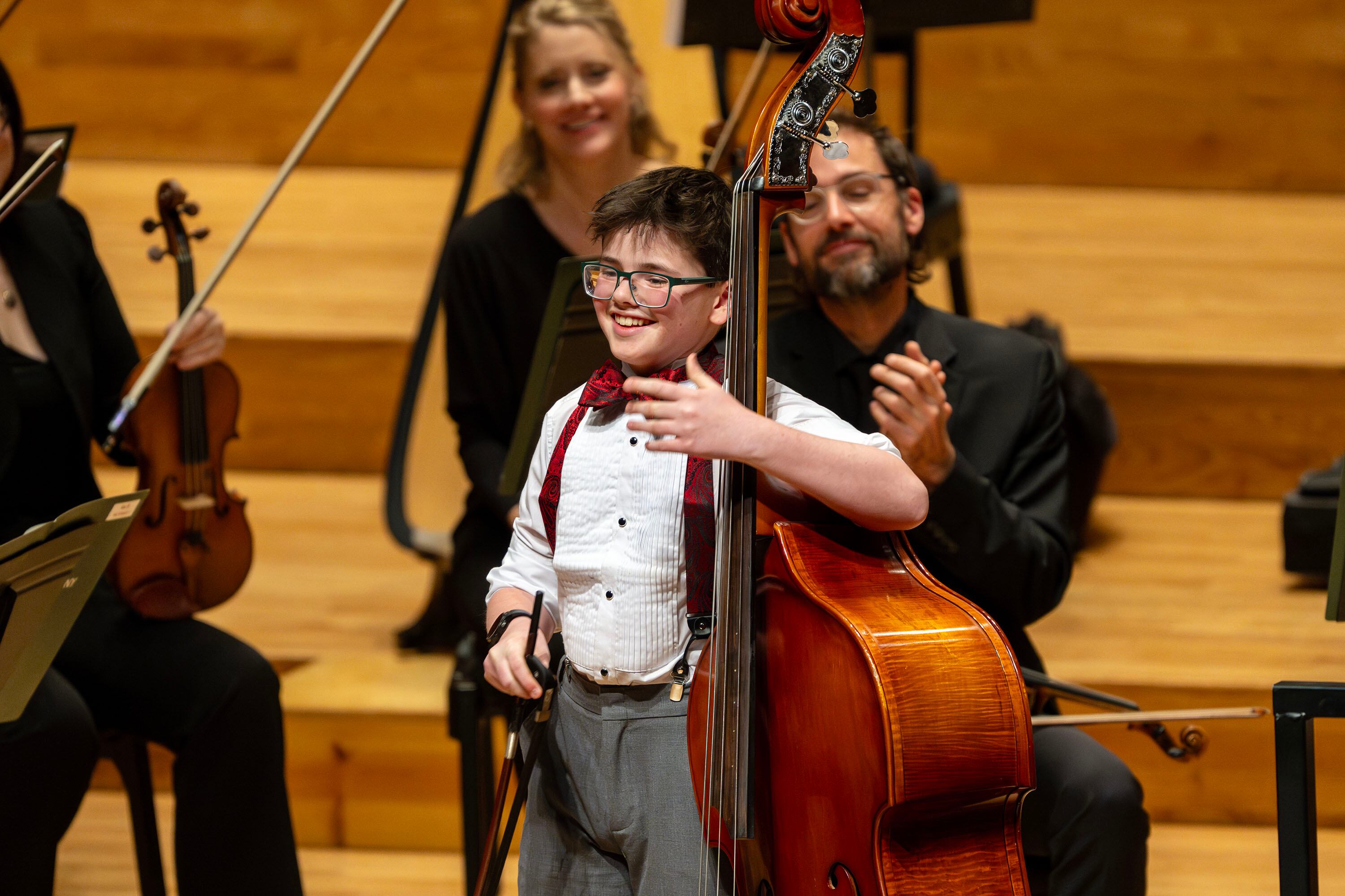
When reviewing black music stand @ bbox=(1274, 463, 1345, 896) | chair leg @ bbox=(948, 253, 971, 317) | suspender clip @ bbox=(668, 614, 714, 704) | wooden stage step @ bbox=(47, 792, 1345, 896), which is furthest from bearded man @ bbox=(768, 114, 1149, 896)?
chair leg @ bbox=(948, 253, 971, 317)

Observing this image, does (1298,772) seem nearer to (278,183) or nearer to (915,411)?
(915,411)

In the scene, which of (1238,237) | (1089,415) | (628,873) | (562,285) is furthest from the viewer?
(1238,237)

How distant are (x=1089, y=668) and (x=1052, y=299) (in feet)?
4.43

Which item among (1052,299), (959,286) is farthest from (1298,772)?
(1052,299)

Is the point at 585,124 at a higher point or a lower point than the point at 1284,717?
higher

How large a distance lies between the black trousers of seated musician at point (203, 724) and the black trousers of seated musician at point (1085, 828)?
91cm

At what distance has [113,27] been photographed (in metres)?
3.82

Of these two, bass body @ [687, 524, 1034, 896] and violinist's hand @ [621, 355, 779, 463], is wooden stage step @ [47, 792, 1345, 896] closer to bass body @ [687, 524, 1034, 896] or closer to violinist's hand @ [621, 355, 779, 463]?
bass body @ [687, 524, 1034, 896]

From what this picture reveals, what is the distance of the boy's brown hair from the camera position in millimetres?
1153

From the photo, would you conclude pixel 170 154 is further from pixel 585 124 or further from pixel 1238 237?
pixel 1238 237

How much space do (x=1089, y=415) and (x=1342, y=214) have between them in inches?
49.9

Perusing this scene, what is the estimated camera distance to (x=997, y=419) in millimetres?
1627

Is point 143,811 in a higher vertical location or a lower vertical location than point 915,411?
lower

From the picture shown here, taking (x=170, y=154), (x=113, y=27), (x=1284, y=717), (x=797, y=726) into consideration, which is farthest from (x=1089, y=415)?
(x=113, y=27)
